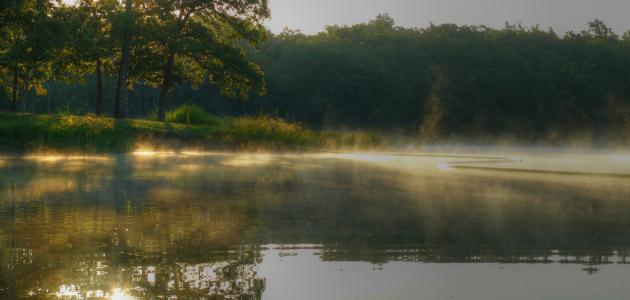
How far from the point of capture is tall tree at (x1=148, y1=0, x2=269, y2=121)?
1572 inches

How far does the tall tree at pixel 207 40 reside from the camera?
39.9 m

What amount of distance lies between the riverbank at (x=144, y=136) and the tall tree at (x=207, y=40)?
704cm

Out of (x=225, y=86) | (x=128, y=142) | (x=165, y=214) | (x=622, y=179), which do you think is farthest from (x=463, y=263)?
(x=225, y=86)

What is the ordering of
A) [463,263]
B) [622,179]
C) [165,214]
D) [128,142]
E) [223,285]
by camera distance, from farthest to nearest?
1. [128,142]
2. [622,179]
3. [165,214]
4. [463,263]
5. [223,285]

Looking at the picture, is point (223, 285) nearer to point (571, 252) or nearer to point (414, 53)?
point (571, 252)

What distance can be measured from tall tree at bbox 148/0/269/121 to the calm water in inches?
1092

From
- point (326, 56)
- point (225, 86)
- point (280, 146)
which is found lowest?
point (280, 146)

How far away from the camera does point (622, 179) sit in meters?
15.6

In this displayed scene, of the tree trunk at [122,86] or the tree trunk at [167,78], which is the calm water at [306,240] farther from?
the tree trunk at [167,78]

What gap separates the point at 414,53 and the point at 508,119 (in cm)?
1516

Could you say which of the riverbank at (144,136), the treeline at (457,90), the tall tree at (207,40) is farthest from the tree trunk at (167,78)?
the treeline at (457,90)

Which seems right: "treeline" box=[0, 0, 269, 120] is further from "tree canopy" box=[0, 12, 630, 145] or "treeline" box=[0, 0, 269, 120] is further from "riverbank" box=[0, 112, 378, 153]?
"tree canopy" box=[0, 12, 630, 145]

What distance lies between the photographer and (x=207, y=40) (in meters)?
40.5

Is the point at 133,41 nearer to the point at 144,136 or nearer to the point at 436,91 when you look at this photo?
the point at 144,136
